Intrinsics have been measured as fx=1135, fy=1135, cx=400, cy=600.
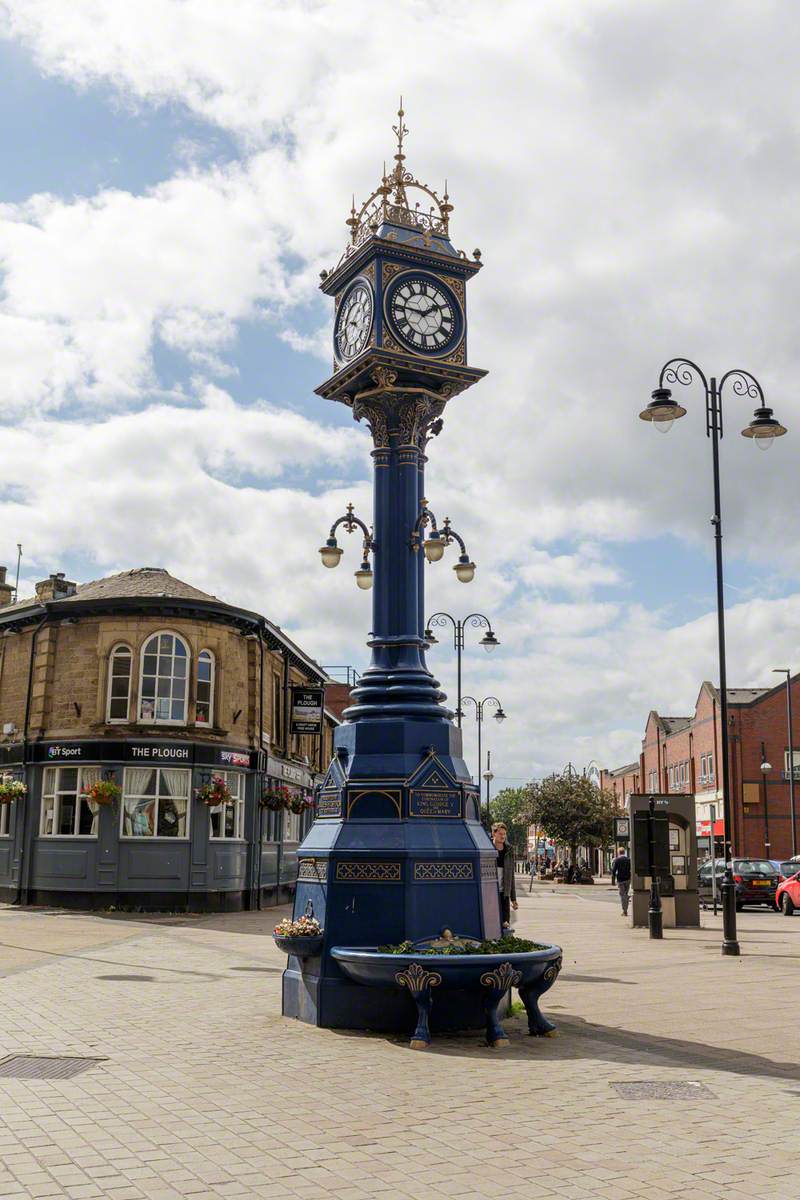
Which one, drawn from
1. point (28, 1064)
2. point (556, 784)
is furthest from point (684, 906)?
point (556, 784)

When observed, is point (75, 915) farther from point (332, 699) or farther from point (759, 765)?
point (332, 699)

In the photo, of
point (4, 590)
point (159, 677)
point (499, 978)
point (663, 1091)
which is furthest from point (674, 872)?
point (4, 590)

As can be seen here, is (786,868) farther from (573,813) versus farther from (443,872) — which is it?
(443,872)

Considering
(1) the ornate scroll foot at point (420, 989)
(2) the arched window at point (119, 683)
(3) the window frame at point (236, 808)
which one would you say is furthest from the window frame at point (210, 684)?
(1) the ornate scroll foot at point (420, 989)

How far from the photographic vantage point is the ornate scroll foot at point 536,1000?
394 inches

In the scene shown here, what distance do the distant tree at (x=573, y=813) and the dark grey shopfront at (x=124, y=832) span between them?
114 feet

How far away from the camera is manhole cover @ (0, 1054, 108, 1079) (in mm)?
8133

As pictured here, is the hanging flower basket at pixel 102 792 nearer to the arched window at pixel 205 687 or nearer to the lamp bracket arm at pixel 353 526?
the arched window at pixel 205 687

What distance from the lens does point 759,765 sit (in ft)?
205

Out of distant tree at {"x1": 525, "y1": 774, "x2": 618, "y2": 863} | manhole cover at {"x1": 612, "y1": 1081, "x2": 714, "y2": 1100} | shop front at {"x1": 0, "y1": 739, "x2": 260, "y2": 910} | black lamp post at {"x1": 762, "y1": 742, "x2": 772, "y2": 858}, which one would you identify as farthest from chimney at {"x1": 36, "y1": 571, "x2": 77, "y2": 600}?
black lamp post at {"x1": 762, "y1": 742, "x2": 772, "y2": 858}

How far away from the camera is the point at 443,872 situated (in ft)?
35.0

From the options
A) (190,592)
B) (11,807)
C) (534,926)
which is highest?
(190,592)

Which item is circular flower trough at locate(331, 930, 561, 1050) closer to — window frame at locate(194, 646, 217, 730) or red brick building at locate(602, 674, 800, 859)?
window frame at locate(194, 646, 217, 730)

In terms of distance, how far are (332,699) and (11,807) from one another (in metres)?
47.3
